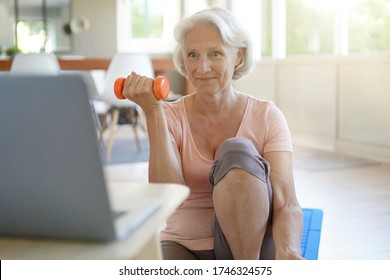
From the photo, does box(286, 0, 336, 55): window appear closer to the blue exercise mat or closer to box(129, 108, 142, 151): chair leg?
box(129, 108, 142, 151): chair leg

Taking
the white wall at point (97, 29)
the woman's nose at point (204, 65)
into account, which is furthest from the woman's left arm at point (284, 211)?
the white wall at point (97, 29)

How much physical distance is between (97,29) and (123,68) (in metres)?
3.94

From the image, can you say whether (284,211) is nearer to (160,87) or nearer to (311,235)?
(160,87)

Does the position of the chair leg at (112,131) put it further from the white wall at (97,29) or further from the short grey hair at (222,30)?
the white wall at (97,29)

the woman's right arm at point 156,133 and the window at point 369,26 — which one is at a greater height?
the window at point 369,26

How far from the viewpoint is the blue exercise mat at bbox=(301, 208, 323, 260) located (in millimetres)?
1552

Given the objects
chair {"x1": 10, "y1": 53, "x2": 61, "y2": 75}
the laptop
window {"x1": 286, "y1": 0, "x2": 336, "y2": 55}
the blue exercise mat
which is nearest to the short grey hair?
the blue exercise mat

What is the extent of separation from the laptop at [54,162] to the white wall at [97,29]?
739 centimetres

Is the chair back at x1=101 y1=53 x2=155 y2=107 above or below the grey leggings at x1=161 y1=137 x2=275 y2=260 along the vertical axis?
above

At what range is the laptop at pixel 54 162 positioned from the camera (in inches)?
19.4

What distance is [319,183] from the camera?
3.17m

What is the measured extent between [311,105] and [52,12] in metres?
4.33
